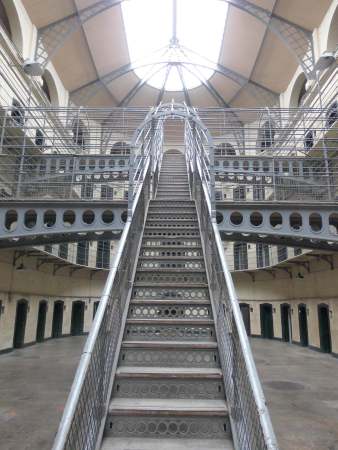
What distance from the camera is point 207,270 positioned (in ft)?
12.9

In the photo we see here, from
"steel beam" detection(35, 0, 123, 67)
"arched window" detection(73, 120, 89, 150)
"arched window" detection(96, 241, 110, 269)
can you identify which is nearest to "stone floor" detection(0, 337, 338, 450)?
"arched window" detection(96, 241, 110, 269)

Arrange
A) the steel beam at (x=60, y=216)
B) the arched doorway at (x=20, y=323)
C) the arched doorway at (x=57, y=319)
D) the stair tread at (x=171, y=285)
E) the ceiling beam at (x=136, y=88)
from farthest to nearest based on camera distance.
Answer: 1. the ceiling beam at (x=136, y=88)
2. the arched doorway at (x=57, y=319)
3. the arched doorway at (x=20, y=323)
4. the steel beam at (x=60, y=216)
5. the stair tread at (x=171, y=285)

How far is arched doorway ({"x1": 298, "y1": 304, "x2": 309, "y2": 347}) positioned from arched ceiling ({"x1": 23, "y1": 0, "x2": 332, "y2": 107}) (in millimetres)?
9741

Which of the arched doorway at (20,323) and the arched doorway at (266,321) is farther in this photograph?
the arched doorway at (266,321)

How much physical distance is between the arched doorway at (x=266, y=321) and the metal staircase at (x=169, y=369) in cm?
1258

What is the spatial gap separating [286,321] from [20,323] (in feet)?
35.6

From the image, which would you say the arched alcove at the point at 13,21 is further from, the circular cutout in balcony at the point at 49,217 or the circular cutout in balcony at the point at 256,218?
the circular cutout in balcony at the point at 256,218

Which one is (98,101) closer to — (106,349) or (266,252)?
(266,252)

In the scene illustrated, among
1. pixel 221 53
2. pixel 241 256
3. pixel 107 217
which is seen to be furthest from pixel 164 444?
pixel 221 53

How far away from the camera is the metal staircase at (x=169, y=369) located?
2285mm

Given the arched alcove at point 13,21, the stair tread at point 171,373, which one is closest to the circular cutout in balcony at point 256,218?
the stair tread at point 171,373

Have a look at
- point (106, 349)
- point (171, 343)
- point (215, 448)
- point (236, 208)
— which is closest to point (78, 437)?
point (106, 349)

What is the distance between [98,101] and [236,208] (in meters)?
14.4

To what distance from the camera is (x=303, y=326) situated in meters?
12.9
